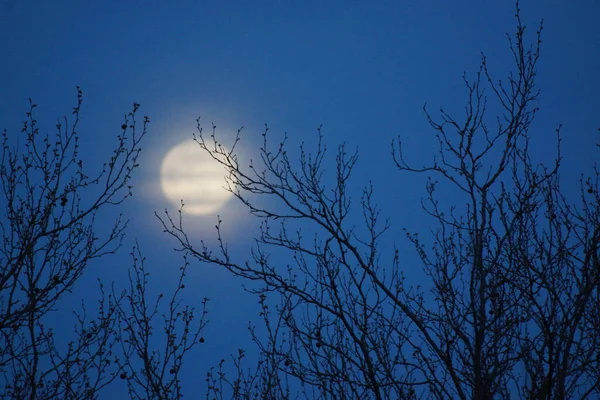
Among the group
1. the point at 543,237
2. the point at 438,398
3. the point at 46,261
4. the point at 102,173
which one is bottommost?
the point at 438,398

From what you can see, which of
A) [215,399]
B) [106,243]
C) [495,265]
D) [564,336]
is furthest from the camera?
[215,399]

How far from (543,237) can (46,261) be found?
465 centimetres

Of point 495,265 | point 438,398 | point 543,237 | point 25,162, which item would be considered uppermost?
point 25,162

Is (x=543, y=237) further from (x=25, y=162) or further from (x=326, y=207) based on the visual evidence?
(x=25, y=162)

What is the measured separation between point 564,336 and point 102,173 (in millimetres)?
4196

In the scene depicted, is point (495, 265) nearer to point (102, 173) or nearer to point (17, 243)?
point (102, 173)

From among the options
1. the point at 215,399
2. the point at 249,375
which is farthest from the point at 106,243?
the point at 249,375

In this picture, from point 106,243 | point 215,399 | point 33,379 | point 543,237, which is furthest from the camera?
point 215,399

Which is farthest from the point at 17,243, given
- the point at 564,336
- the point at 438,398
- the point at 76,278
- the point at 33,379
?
the point at 564,336

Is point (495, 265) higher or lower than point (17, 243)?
lower

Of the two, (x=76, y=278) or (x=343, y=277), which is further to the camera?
(x=343, y=277)

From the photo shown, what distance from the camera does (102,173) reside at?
15.9 ft

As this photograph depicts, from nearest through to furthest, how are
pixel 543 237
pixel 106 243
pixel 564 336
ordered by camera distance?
pixel 564 336 → pixel 543 237 → pixel 106 243

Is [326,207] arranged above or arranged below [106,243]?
below
